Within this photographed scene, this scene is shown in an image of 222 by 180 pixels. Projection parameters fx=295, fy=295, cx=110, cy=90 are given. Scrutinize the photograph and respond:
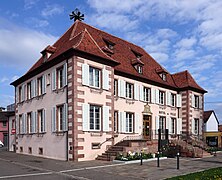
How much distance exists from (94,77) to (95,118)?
2.97 meters

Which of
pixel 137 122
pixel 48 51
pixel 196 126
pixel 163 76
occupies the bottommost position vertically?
pixel 196 126

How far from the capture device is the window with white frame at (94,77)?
69.7 ft

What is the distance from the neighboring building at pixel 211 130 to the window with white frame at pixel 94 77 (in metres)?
18.8

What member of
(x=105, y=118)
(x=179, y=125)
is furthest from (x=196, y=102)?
(x=105, y=118)

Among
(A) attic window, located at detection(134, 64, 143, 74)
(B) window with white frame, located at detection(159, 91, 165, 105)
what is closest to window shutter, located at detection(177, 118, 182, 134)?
(B) window with white frame, located at detection(159, 91, 165, 105)

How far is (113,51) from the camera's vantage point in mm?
27016

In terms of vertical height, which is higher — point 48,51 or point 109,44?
point 109,44

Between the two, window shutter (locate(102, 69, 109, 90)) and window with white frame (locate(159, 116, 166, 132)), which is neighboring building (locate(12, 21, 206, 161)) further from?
window with white frame (locate(159, 116, 166, 132))

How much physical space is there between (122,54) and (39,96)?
28.7 feet

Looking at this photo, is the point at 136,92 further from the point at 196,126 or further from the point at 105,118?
the point at 196,126

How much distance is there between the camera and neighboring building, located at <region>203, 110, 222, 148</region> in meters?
34.6

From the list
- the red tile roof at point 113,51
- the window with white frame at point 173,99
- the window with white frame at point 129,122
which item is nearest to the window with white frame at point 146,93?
the red tile roof at point 113,51

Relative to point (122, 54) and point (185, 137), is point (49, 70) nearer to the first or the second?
point (122, 54)

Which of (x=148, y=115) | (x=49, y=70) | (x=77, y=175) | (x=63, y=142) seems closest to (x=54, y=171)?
(x=77, y=175)
